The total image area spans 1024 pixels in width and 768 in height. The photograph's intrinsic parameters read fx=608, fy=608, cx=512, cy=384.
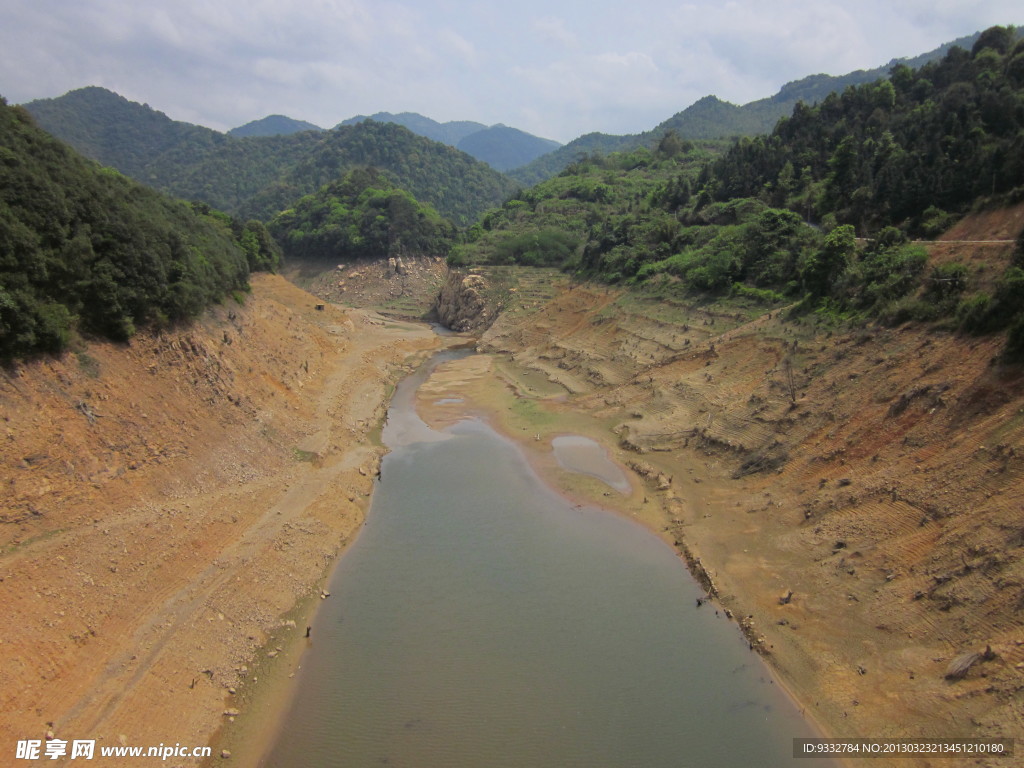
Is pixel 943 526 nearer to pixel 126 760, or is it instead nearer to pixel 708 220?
pixel 126 760

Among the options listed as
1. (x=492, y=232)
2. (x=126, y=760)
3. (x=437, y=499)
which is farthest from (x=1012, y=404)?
(x=492, y=232)

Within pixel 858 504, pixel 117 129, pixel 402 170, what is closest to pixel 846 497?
pixel 858 504

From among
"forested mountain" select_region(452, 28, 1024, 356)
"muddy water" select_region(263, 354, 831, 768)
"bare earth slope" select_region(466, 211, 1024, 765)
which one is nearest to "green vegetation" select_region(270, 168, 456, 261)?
"forested mountain" select_region(452, 28, 1024, 356)

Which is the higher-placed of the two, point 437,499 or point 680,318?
point 680,318

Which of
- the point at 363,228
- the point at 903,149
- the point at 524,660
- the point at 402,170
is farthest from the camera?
the point at 402,170

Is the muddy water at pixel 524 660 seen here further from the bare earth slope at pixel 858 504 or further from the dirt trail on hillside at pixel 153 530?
the dirt trail on hillside at pixel 153 530

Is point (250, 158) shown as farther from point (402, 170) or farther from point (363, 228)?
point (363, 228)

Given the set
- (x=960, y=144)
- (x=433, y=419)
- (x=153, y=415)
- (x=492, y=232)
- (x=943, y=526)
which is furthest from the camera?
(x=492, y=232)
